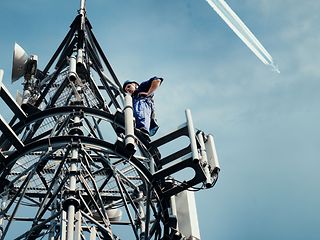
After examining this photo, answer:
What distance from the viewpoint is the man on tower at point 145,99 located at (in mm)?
12164

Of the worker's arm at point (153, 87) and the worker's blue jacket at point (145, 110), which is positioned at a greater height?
the worker's arm at point (153, 87)

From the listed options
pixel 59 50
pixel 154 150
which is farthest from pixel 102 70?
pixel 154 150

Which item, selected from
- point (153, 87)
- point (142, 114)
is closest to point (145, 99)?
point (153, 87)

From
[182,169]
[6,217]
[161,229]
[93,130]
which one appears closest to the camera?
[182,169]

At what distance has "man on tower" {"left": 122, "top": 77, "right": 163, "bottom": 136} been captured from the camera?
39.9 feet

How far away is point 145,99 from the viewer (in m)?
12.6

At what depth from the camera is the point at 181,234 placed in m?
11.0

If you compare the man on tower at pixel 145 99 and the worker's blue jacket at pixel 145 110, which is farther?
the man on tower at pixel 145 99

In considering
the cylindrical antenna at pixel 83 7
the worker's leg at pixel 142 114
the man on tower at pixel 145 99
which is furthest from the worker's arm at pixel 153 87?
the cylindrical antenna at pixel 83 7

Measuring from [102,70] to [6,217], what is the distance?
4255 mm

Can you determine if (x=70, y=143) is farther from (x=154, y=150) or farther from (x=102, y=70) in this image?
(x=102, y=70)

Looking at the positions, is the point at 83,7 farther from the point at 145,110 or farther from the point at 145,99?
the point at 145,110

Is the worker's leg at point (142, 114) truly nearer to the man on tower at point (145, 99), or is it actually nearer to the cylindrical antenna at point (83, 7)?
the man on tower at point (145, 99)

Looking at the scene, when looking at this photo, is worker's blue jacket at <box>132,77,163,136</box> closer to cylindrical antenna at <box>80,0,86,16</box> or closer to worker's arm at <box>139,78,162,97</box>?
worker's arm at <box>139,78,162,97</box>
